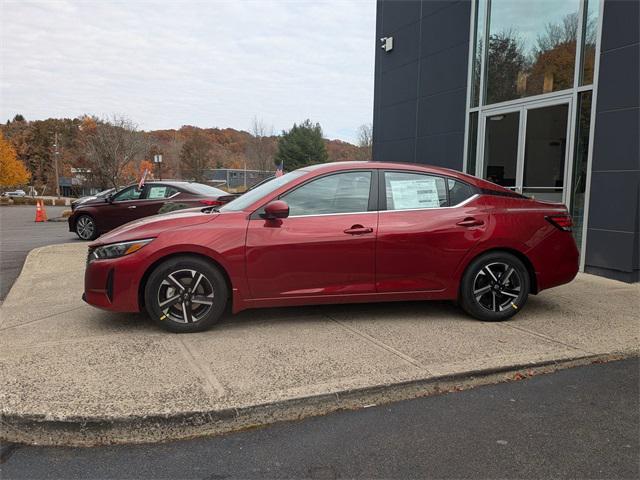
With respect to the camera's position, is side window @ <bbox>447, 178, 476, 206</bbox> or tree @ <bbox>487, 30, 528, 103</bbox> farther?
tree @ <bbox>487, 30, 528, 103</bbox>

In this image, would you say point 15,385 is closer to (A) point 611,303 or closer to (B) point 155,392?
(B) point 155,392

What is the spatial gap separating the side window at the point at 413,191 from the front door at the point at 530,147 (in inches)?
154

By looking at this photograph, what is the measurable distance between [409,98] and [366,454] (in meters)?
10.1

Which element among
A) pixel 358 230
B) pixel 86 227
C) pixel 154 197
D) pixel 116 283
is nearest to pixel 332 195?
pixel 358 230

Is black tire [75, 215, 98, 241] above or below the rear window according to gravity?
below

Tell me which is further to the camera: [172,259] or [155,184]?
[155,184]

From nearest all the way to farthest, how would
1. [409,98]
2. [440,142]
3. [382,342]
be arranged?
[382,342]
[440,142]
[409,98]

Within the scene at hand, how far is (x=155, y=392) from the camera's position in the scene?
321 centimetres

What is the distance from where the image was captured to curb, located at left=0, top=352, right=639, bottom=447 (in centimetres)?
285

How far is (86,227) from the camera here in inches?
508

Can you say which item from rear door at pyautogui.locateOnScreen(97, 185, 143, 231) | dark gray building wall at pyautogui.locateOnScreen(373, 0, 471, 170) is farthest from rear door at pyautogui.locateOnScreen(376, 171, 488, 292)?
rear door at pyautogui.locateOnScreen(97, 185, 143, 231)

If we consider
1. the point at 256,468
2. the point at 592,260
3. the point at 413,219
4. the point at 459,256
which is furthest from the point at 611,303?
the point at 256,468

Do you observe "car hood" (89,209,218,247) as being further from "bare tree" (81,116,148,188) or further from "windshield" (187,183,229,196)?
"bare tree" (81,116,148,188)

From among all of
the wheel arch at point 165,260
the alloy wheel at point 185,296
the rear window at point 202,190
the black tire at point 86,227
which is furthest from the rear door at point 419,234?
the black tire at point 86,227
